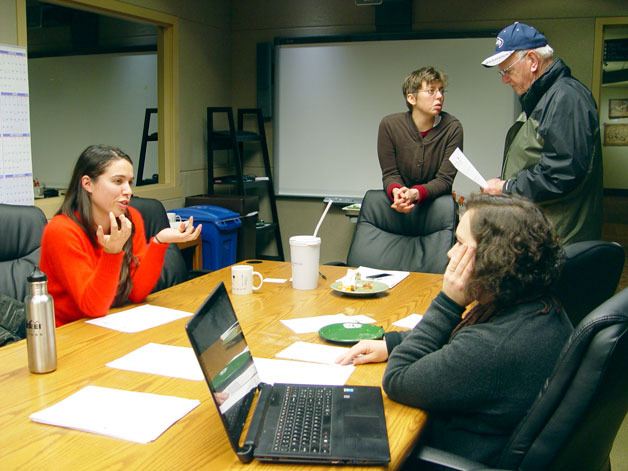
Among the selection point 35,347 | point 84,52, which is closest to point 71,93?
point 84,52

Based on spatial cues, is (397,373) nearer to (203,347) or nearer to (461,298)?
(461,298)

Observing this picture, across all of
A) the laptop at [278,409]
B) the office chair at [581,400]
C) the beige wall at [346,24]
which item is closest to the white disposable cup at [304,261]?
the laptop at [278,409]

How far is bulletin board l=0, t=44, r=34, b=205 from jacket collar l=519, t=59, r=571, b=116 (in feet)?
8.42

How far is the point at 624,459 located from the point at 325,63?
360 centimetres

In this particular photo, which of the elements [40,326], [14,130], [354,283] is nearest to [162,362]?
[40,326]

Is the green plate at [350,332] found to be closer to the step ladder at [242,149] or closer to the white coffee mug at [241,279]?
the white coffee mug at [241,279]

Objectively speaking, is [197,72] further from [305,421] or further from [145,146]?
[305,421]

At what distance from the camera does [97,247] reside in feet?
7.11

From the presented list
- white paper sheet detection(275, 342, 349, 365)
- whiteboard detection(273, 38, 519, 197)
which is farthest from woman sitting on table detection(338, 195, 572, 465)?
whiteboard detection(273, 38, 519, 197)

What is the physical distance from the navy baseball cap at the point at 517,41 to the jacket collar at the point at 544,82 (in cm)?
12

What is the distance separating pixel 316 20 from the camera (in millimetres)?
5234

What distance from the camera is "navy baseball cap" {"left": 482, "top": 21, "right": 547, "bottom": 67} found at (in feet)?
8.80

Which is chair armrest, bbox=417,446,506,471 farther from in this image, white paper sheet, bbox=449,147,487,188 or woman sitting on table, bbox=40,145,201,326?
white paper sheet, bbox=449,147,487,188

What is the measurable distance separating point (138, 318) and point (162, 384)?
566mm
